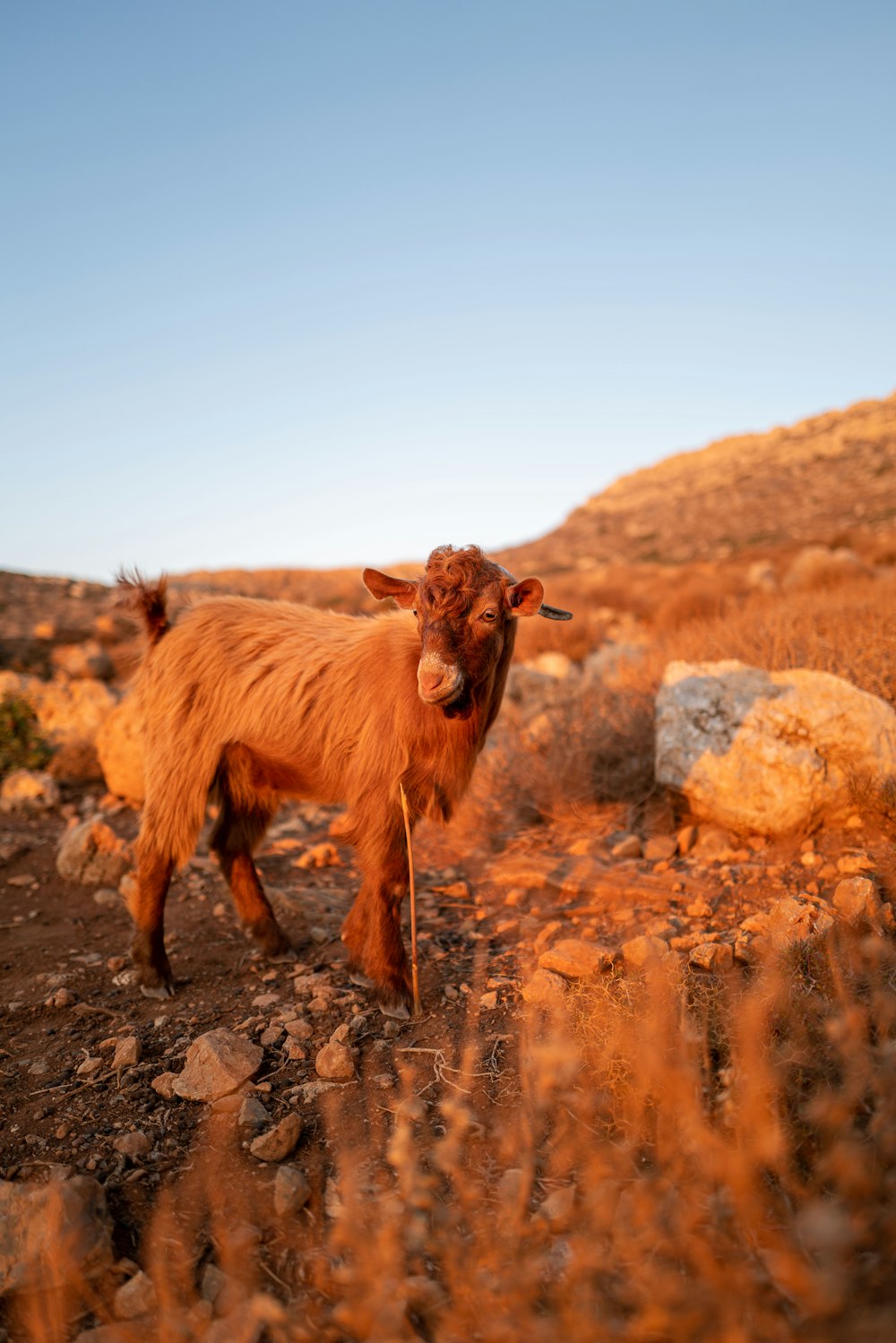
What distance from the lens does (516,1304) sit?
75.2 inches

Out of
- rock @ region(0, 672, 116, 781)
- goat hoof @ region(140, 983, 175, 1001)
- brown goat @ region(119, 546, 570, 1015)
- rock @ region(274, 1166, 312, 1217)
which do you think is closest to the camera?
rock @ region(274, 1166, 312, 1217)

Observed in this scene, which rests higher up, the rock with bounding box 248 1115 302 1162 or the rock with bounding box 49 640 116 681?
the rock with bounding box 49 640 116 681

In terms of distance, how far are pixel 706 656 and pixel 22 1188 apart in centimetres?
646

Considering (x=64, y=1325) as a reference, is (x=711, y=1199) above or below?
above

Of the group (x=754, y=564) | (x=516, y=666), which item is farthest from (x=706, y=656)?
(x=754, y=564)

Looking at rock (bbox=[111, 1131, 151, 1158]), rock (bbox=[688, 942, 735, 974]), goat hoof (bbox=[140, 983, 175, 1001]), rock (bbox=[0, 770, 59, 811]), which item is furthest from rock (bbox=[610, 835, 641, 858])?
rock (bbox=[0, 770, 59, 811])

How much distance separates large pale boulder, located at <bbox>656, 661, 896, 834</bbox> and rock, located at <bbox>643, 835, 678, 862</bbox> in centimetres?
32

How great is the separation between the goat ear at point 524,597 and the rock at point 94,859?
3.64m

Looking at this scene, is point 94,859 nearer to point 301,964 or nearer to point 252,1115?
point 301,964

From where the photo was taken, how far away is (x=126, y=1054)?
3.47 metres

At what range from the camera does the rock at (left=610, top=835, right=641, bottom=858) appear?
17.5 ft

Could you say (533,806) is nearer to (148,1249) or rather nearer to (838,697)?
(838,697)

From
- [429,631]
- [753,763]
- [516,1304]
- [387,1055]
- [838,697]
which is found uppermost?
[429,631]

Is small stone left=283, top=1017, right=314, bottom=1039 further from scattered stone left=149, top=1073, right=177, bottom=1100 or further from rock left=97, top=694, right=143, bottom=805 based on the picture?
rock left=97, top=694, right=143, bottom=805
